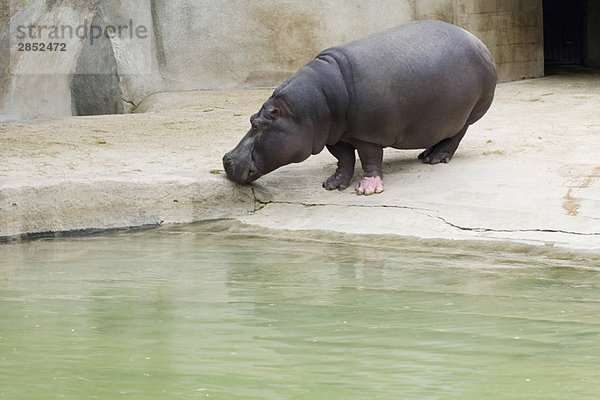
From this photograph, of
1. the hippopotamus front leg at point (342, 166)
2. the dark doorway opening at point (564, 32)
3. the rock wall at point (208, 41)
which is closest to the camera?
the hippopotamus front leg at point (342, 166)

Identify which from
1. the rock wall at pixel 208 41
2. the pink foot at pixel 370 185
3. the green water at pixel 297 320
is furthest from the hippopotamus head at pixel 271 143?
the rock wall at pixel 208 41

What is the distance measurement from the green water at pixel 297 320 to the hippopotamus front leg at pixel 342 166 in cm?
98

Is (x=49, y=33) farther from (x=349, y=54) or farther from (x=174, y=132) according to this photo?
(x=349, y=54)

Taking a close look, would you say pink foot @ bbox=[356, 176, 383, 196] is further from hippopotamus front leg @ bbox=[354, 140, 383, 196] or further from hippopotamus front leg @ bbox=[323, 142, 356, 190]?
hippopotamus front leg @ bbox=[323, 142, 356, 190]

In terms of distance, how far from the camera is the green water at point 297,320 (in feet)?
9.80

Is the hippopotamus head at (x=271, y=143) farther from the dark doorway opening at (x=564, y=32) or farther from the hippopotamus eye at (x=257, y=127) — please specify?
the dark doorway opening at (x=564, y=32)

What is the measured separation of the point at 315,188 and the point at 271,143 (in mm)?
551

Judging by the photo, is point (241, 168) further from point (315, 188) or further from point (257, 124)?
point (315, 188)

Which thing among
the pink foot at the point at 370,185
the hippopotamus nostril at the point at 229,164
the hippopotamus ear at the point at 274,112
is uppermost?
the hippopotamus ear at the point at 274,112

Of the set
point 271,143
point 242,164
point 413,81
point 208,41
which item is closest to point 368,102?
point 413,81

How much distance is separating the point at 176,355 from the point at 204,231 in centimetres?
291

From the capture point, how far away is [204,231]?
20.4ft

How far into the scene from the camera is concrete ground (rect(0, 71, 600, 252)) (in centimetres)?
576

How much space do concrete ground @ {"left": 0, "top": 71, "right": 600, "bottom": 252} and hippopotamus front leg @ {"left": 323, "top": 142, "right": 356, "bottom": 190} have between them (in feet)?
0.27
